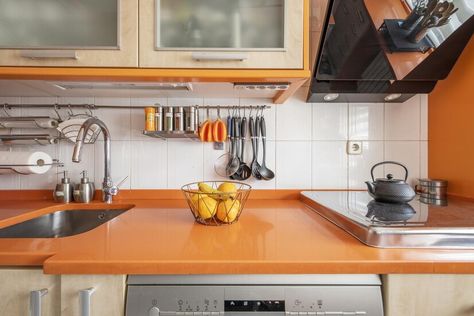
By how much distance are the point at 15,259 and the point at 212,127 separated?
0.78m

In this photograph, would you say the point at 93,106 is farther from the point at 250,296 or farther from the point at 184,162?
the point at 250,296

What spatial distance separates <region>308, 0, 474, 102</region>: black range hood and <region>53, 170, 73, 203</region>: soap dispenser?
1146 millimetres

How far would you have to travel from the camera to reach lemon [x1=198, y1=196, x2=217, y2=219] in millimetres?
794

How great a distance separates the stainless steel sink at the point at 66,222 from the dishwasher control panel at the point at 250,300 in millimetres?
676

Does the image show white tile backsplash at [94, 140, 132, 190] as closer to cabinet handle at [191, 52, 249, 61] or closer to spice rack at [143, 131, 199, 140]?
spice rack at [143, 131, 199, 140]

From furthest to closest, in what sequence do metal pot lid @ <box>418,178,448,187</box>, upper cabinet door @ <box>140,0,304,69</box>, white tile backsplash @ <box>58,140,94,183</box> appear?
white tile backsplash @ <box>58,140,94,183</box> < metal pot lid @ <box>418,178,448,187</box> < upper cabinet door @ <box>140,0,304,69</box>

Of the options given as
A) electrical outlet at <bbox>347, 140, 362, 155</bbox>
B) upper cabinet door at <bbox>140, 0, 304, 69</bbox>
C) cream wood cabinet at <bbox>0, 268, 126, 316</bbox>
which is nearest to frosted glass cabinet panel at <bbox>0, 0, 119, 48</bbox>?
upper cabinet door at <bbox>140, 0, 304, 69</bbox>

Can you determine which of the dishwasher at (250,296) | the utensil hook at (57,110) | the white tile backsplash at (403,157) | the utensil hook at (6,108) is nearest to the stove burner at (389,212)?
the dishwasher at (250,296)

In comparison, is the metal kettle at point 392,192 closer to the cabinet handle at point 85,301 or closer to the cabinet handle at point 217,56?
the cabinet handle at point 217,56

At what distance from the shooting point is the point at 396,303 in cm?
56

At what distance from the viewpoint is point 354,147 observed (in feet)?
4.11

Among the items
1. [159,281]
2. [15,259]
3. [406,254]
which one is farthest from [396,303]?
[15,259]

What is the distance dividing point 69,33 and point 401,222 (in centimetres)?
118

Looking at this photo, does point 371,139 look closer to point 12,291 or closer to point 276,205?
point 276,205
